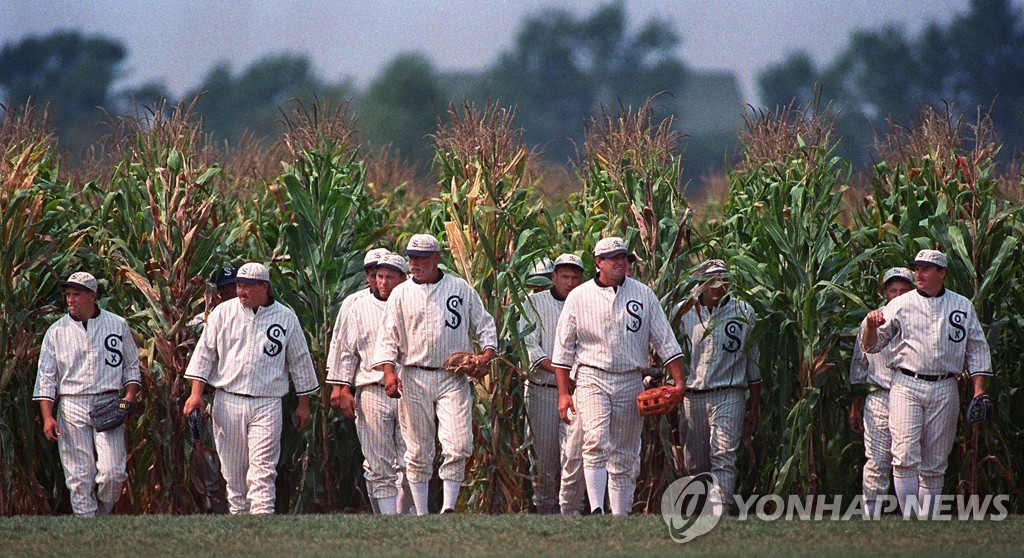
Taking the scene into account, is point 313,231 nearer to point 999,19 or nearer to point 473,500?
point 473,500

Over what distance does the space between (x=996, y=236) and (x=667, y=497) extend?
3.08 m

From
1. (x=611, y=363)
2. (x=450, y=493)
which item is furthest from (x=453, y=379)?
(x=611, y=363)

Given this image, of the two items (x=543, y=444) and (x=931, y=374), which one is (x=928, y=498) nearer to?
(x=931, y=374)

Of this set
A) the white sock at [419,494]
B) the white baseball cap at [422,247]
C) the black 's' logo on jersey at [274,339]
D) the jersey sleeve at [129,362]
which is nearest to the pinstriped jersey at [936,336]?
the white baseball cap at [422,247]

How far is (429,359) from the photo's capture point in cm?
966

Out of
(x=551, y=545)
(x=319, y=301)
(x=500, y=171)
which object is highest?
(x=500, y=171)

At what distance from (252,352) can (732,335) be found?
11.7ft

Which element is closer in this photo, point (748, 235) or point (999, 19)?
point (748, 235)

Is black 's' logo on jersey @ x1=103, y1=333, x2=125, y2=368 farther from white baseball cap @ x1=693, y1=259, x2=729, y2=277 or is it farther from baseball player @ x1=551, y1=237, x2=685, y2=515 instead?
white baseball cap @ x1=693, y1=259, x2=729, y2=277

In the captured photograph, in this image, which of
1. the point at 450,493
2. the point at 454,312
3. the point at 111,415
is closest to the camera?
the point at 450,493

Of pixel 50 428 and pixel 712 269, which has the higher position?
pixel 712 269

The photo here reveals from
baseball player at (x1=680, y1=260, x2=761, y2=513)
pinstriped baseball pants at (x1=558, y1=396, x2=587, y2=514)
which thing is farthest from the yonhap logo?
pinstriped baseball pants at (x1=558, y1=396, x2=587, y2=514)

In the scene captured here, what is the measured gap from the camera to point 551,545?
7789 mm

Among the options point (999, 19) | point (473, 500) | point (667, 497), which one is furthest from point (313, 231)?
point (999, 19)
